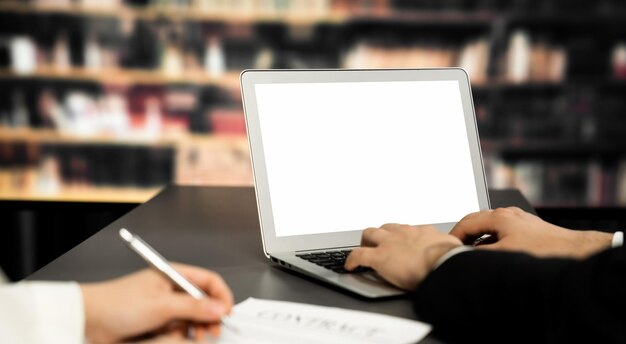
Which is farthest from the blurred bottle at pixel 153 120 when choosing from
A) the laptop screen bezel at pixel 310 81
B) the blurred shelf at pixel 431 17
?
the laptop screen bezel at pixel 310 81

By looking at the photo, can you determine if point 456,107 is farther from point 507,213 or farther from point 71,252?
point 71,252

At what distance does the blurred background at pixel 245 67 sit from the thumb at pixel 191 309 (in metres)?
3.17

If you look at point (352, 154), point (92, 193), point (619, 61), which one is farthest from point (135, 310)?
point (619, 61)

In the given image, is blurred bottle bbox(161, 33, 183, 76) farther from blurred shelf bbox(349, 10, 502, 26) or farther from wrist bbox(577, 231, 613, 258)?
wrist bbox(577, 231, 613, 258)

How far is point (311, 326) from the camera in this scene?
79 cm

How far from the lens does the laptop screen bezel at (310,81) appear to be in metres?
1.15

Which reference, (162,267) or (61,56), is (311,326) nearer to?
(162,267)

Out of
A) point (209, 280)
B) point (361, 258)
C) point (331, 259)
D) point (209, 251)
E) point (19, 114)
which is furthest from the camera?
point (19, 114)

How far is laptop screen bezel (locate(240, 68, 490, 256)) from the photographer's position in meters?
1.15

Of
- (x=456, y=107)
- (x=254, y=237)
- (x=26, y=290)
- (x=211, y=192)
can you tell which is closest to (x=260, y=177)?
(x=254, y=237)

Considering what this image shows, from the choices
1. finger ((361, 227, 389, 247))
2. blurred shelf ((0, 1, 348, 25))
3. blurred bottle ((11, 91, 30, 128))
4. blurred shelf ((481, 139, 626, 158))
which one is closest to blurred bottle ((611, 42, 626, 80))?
blurred shelf ((481, 139, 626, 158))

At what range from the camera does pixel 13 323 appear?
0.64 m

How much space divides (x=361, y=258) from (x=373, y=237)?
0.14 ft

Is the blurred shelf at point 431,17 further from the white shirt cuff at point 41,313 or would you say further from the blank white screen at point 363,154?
the white shirt cuff at point 41,313
